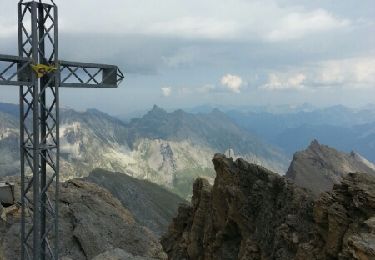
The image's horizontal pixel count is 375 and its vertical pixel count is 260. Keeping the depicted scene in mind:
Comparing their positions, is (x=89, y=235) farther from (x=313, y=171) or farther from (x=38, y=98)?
(x=313, y=171)

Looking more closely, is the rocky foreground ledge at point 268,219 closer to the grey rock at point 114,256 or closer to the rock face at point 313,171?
the grey rock at point 114,256

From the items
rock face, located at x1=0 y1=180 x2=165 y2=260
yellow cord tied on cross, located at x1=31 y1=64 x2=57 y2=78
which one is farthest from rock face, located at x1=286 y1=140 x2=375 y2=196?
yellow cord tied on cross, located at x1=31 y1=64 x2=57 y2=78

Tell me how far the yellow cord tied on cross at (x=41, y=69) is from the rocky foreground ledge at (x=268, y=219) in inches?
673

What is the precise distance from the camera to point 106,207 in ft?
137

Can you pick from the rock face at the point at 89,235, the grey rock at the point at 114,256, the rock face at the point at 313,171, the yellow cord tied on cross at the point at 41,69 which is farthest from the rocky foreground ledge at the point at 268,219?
the rock face at the point at 313,171

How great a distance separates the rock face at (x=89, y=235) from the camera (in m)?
31.9

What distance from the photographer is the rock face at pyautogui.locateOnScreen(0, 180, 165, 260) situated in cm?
3192

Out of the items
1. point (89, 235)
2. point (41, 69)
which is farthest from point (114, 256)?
point (41, 69)

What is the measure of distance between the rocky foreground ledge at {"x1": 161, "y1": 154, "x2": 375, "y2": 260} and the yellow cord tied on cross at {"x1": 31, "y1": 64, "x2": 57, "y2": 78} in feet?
56.1

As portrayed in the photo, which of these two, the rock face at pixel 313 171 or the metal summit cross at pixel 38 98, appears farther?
the rock face at pixel 313 171

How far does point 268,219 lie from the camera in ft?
196

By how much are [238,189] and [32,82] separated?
171ft

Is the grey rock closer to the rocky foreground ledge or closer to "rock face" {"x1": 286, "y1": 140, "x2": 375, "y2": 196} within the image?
the rocky foreground ledge

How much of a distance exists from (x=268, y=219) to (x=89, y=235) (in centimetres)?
3124
